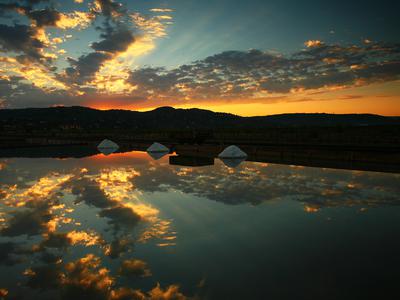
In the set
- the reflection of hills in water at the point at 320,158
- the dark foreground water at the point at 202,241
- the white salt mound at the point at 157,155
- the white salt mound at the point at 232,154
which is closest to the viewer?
the dark foreground water at the point at 202,241

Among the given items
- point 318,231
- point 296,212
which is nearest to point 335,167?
point 296,212

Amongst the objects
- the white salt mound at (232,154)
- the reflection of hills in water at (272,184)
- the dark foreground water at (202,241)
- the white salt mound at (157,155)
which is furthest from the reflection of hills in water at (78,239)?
the white salt mound at (157,155)

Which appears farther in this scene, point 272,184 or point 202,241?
point 272,184

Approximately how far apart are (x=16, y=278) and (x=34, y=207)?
17.5 feet

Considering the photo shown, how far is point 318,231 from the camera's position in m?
7.43

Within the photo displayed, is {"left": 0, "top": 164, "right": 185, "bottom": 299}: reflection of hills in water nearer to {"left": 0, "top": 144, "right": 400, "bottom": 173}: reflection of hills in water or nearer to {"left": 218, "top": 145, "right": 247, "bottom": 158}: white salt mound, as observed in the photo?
{"left": 0, "top": 144, "right": 400, "bottom": 173}: reflection of hills in water

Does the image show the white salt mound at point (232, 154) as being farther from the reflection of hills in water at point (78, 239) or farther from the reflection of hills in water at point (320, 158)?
the reflection of hills in water at point (78, 239)

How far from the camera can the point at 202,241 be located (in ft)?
22.5

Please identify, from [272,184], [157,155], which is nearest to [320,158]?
[272,184]

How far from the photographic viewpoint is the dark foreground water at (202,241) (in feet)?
16.1

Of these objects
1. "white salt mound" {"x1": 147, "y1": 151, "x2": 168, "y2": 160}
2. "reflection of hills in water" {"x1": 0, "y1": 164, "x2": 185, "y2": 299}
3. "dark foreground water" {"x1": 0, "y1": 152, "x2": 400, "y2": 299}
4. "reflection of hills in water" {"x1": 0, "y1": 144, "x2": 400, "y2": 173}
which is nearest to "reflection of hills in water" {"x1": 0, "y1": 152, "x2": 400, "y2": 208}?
"dark foreground water" {"x1": 0, "y1": 152, "x2": 400, "y2": 299}

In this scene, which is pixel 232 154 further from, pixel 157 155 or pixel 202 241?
pixel 202 241

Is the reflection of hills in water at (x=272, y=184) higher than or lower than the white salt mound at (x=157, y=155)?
higher

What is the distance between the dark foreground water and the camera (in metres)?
4.91
